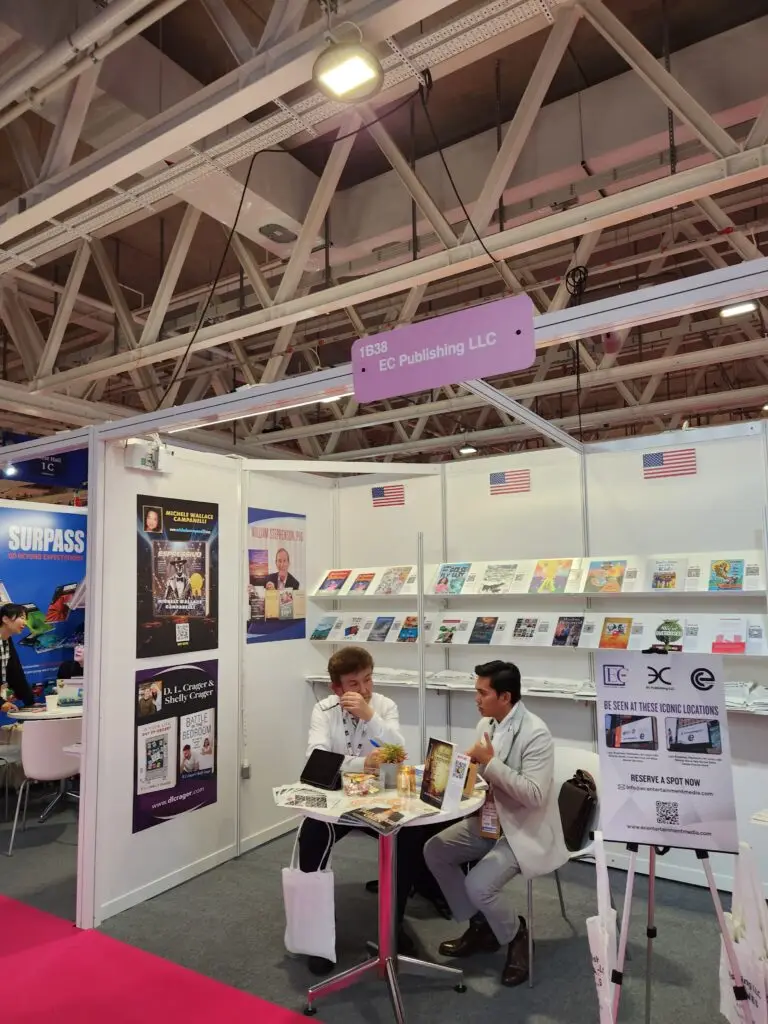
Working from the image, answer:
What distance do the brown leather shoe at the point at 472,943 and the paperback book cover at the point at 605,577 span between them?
7.09 feet

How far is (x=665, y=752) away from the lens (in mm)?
2549

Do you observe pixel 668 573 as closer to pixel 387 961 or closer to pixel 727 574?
pixel 727 574

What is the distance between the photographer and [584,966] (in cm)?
341

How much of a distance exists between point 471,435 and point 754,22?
18.3 ft

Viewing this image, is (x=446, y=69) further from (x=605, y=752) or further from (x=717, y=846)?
(x=717, y=846)

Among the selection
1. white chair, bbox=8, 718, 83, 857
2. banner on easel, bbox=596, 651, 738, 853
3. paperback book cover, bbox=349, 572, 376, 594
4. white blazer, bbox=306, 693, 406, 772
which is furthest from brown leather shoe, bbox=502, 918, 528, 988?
white chair, bbox=8, 718, 83, 857

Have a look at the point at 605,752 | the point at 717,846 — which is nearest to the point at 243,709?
the point at 605,752

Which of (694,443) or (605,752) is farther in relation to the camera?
(694,443)

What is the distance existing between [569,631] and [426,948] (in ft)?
7.31

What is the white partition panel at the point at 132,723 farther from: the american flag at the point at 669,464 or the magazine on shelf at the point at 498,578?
the american flag at the point at 669,464

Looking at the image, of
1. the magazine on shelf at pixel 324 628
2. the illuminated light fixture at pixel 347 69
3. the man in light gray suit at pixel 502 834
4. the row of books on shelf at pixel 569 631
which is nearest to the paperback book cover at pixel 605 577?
the row of books on shelf at pixel 569 631

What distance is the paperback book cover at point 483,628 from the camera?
17.1 feet

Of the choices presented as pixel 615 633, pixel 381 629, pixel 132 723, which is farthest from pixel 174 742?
pixel 615 633

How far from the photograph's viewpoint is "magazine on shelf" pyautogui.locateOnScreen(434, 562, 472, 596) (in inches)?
212
